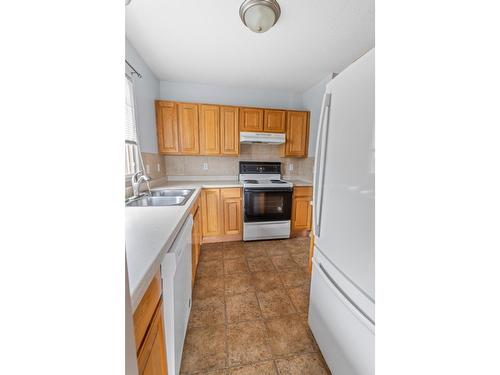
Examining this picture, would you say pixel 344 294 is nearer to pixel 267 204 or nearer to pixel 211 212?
pixel 267 204

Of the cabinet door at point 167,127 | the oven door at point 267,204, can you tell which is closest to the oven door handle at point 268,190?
the oven door at point 267,204

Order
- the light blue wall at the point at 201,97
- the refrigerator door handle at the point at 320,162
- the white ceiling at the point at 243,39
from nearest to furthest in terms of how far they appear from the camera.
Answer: the refrigerator door handle at the point at 320,162 < the white ceiling at the point at 243,39 < the light blue wall at the point at 201,97

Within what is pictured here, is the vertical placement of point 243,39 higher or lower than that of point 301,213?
higher

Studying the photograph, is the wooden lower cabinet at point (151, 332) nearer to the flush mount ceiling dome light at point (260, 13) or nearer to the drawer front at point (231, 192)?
the flush mount ceiling dome light at point (260, 13)

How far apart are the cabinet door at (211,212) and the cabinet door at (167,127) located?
2.77 feet

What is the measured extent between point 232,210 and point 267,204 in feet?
1.74

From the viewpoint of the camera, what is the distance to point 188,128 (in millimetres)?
2891

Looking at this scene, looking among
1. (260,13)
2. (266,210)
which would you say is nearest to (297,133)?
(266,210)

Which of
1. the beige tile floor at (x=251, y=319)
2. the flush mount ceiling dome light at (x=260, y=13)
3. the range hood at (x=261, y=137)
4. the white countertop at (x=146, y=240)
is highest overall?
the flush mount ceiling dome light at (x=260, y=13)

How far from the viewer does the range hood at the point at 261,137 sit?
9.95 feet

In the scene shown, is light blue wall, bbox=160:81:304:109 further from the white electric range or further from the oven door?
the oven door
